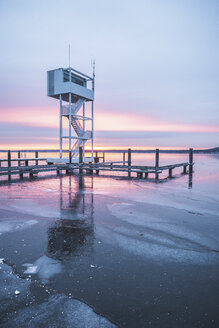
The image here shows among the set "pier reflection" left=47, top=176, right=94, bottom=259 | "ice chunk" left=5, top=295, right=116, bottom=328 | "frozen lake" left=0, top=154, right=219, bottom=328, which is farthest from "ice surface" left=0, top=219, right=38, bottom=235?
"ice chunk" left=5, top=295, right=116, bottom=328

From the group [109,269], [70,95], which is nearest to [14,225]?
[109,269]

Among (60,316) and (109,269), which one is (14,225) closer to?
(109,269)

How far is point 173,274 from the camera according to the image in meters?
3.55

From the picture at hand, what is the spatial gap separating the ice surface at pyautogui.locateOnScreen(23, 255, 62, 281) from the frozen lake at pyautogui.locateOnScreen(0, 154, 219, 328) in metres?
0.02

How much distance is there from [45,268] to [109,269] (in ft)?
3.57

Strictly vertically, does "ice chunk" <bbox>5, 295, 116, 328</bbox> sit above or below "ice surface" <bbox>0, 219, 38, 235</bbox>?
below

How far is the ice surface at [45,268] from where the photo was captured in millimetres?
3521

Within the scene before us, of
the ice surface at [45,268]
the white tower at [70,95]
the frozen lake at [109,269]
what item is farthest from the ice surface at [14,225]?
the white tower at [70,95]

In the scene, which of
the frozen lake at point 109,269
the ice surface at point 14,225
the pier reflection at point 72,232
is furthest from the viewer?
the ice surface at point 14,225

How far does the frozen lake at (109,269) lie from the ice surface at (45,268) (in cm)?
2

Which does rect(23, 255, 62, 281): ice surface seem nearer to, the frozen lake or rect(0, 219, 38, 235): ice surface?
the frozen lake

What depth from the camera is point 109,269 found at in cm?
367

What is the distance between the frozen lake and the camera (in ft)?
8.88

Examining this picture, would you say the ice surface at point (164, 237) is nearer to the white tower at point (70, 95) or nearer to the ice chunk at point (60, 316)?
the ice chunk at point (60, 316)
